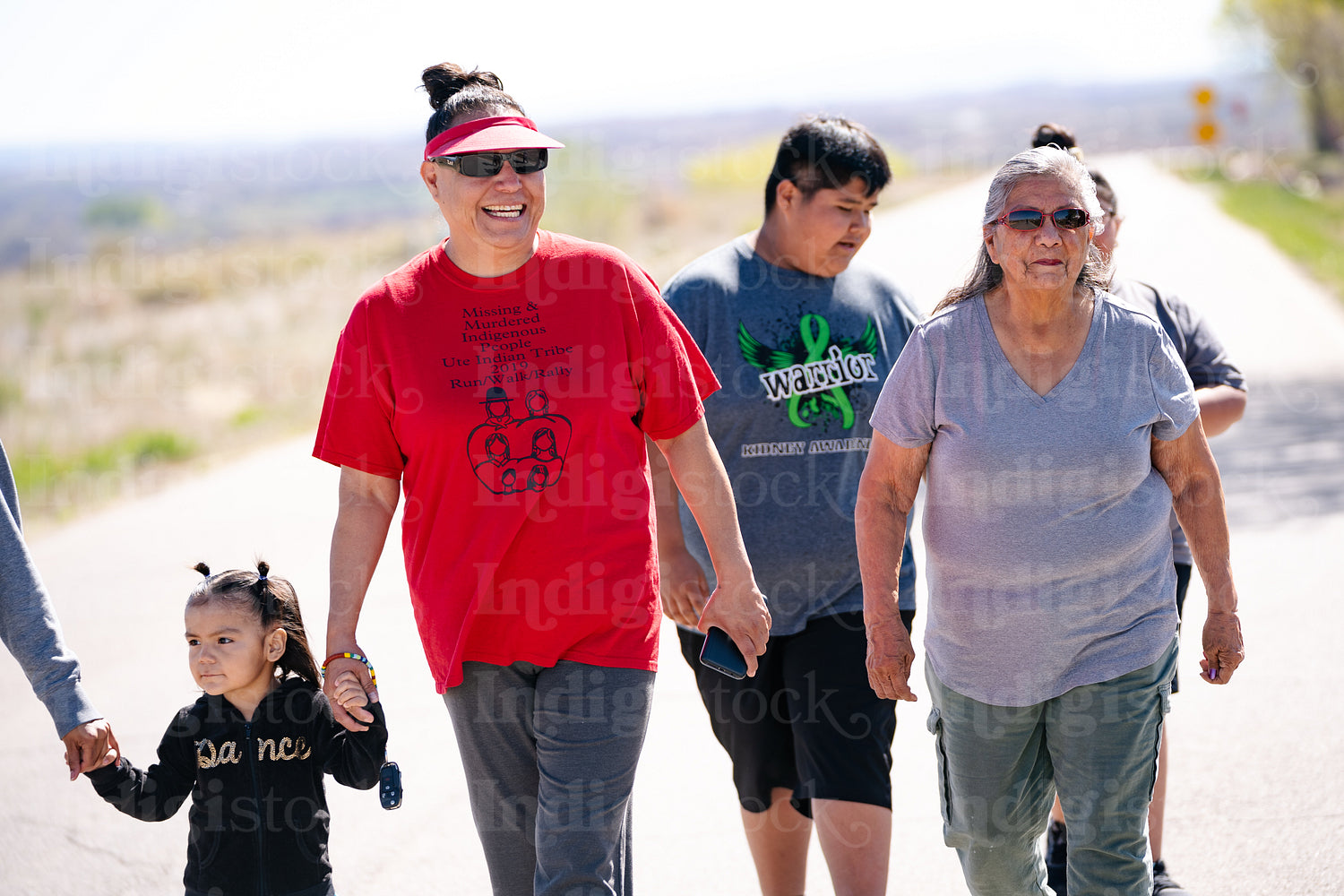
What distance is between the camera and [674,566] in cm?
367

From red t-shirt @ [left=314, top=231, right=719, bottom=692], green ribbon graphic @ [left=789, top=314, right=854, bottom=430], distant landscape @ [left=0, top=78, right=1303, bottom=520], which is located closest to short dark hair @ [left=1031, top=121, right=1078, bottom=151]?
distant landscape @ [left=0, top=78, right=1303, bottom=520]

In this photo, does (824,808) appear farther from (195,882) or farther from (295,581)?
(295,581)

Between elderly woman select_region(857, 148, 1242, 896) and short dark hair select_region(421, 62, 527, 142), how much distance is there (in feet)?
3.55

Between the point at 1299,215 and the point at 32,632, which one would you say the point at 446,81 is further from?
the point at 1299,215

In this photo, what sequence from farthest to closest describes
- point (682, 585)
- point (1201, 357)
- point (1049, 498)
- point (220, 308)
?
point (220, 308) → point (1201, 357) → point (682, 585) → point (1049, 498)

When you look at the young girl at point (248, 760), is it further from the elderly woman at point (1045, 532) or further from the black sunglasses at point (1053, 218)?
the black sunglasses at point (1053, 218)

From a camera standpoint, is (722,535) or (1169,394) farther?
(722,535)

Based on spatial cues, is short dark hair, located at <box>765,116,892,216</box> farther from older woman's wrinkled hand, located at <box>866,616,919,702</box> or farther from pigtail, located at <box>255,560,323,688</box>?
pigtail, located at <box>255,560,323,688</box>

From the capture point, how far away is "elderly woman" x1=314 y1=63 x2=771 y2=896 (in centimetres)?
286

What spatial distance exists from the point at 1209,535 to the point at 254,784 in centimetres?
219

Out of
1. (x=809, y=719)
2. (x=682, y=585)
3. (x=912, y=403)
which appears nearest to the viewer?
(x=912, y=403)

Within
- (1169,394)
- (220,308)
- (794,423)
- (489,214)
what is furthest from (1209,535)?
(220,308)

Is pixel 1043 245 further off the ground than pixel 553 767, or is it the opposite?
pixel 1043 245

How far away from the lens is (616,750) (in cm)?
287
